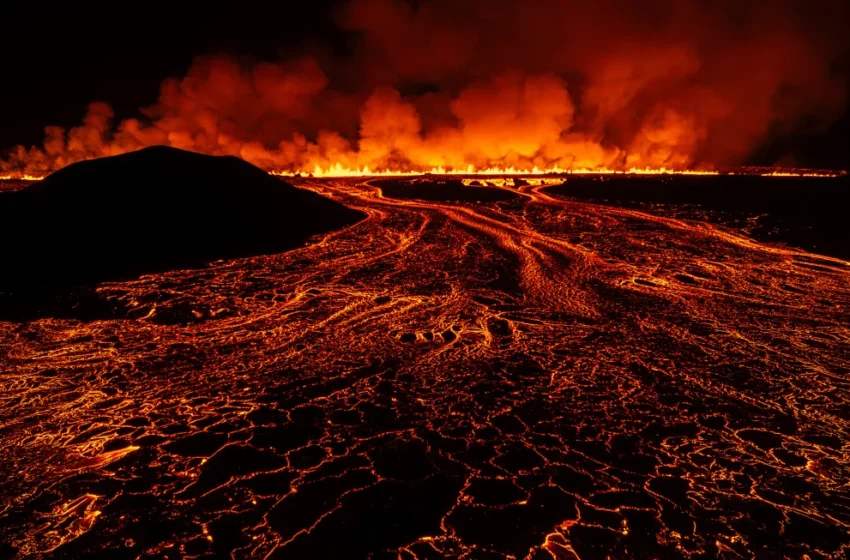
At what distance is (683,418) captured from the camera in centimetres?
521

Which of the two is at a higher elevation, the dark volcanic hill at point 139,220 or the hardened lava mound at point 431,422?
the dark volcanic hill at point 139,220

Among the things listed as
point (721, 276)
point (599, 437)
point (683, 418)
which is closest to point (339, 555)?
point (599, 437)

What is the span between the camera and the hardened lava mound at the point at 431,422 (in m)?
3.65

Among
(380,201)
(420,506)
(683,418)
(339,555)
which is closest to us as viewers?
(339,555)

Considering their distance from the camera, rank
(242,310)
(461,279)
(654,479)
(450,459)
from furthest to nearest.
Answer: (461,279)
(242,310)
(450,459)
(654,479)

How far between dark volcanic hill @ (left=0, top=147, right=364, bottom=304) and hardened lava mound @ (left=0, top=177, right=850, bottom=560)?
2.43 metres

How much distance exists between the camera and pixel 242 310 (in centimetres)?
861

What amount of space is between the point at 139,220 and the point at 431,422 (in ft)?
41.3

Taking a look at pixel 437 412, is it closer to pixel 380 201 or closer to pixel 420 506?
pixel 420 506

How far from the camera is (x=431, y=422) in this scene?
16.9 ft

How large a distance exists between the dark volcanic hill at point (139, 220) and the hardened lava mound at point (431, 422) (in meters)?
2.43

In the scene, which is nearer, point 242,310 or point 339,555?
point 339,555

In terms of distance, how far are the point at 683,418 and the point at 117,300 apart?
10482 mm

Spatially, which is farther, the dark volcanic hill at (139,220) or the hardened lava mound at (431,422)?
the dark volcanic hill at (139,220)
